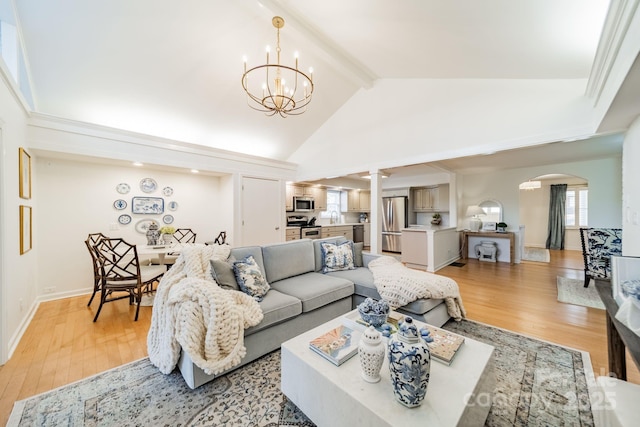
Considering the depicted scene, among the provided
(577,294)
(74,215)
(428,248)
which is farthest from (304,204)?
→ (577,294)

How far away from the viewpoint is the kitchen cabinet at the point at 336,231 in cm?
708

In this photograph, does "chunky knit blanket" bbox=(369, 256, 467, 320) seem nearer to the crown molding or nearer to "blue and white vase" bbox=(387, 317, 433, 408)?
"blue and white vase" bbox=(387, 317, 433, 408)

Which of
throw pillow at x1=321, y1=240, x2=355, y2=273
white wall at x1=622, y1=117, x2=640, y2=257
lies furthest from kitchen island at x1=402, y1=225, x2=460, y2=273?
white wall at x1=622, y1=117, x2=640, y2=257

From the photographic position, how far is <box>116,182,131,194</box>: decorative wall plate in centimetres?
413

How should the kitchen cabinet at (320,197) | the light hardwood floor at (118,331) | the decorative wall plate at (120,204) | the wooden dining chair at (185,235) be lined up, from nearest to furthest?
the light hardwood floor at (118,331) → the decorative wall plate at (120,204) → the wooden dining chair at (185,235) → the kitchen cabinet at (320,197)

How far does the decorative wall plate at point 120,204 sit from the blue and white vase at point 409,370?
477 cm

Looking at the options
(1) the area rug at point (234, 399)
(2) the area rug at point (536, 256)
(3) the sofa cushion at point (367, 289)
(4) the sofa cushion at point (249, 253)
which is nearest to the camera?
(1) the area rug at point (234, 399)

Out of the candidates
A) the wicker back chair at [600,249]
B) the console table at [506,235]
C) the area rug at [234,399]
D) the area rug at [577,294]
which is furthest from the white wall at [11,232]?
the console table at [506,235]

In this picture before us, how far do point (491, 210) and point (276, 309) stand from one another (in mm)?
6678

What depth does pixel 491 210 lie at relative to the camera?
6.56 m

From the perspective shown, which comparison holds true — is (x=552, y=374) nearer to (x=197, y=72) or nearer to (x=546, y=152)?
(x=546, y=152)

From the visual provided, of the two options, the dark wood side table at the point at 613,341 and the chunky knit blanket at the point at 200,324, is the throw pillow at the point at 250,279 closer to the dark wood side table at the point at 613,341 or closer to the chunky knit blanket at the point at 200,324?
the chunky knit blanket at the point at 200,324

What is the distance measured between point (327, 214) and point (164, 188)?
15.1 feet

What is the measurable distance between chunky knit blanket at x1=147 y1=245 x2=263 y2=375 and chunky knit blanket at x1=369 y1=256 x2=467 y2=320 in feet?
4.26
